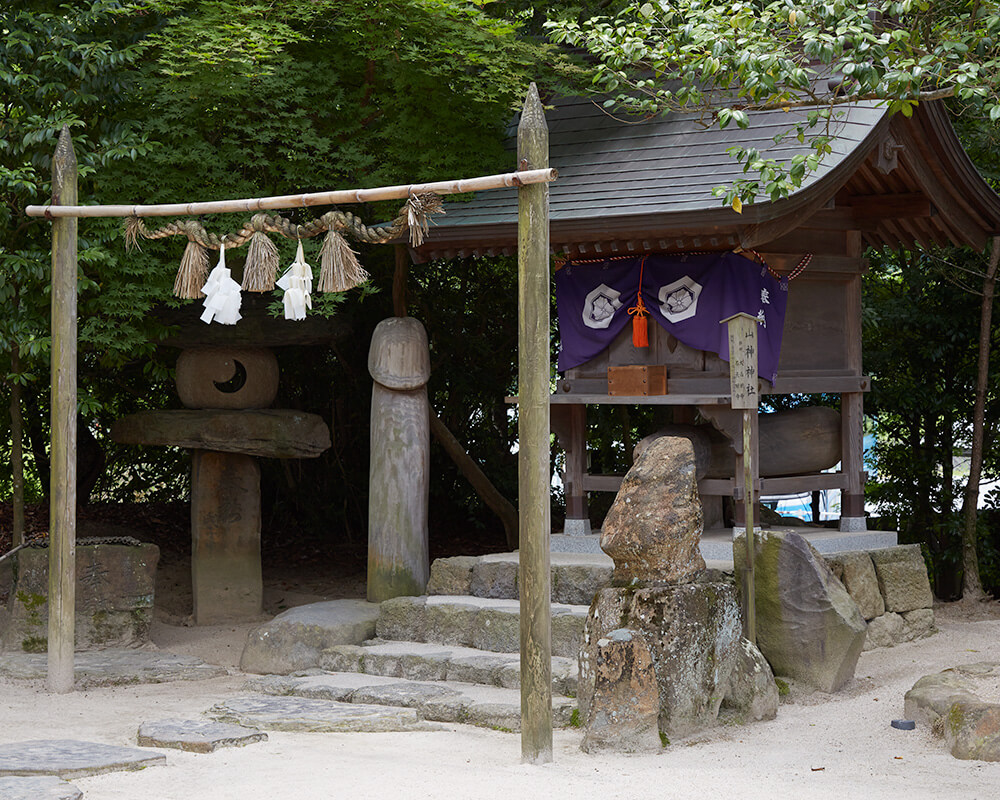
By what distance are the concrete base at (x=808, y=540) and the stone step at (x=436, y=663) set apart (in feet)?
4.76

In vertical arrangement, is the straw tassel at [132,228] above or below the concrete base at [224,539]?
above

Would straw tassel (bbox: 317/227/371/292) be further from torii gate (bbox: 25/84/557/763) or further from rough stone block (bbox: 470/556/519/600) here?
rough stone block (bbox: 470/556/519/600)

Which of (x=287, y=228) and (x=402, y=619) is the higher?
(x=287, y=228)

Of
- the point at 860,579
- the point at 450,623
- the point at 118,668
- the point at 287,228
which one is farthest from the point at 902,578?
the point at 118,668

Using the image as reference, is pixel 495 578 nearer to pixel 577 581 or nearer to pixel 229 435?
pixel 577 581

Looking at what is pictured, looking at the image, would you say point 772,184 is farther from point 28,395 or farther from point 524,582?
point 28,395

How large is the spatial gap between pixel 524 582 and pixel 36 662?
4.32m

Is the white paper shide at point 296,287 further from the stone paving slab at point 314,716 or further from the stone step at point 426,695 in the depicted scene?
the stone step at point 426,695

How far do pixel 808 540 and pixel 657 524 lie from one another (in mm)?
2638

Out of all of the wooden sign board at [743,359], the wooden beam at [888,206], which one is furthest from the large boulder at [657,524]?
the wooden beam at [888,206]

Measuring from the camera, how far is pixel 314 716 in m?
6.69

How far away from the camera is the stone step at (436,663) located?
7301 millimetres

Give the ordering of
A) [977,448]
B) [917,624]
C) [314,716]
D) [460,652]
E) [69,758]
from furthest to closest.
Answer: [977,448] < [917,624] < [460,652] < [314,716] < [69,758]

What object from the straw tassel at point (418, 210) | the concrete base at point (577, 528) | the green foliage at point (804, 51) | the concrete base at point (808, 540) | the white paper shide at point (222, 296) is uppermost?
the green foliage at point (804, 51)
